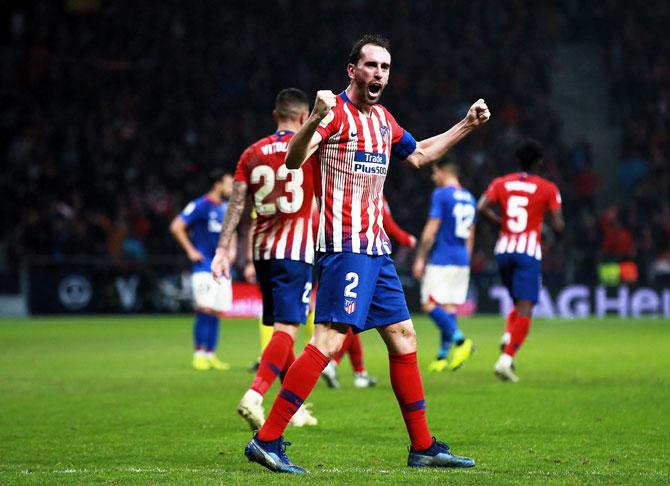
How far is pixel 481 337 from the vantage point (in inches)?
683

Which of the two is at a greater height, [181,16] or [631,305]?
[181,16]

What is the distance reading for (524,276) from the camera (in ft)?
36.8

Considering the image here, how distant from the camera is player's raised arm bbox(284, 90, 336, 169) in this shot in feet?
17.7

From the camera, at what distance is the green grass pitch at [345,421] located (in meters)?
5.81

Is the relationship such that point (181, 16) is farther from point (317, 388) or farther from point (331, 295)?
point (331, 295)

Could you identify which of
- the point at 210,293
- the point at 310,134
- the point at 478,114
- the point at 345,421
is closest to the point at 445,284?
the point at 210,293

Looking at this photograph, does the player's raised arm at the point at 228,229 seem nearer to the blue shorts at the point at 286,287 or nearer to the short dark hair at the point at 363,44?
the blue shorts at the point at 286,287

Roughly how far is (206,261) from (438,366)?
3.04 m

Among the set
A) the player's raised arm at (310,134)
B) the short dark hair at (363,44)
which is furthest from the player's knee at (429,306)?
the player's raised arm at (310,134)

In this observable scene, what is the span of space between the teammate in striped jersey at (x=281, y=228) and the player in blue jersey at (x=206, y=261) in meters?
5.00

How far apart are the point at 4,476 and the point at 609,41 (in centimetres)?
2807

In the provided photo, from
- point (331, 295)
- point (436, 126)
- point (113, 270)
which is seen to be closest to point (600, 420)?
point (331, 295)

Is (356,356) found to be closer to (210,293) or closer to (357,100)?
(210,293)

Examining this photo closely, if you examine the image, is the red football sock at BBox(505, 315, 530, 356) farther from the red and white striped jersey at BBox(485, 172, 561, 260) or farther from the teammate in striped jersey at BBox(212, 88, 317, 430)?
the teammate in striped jersey at BBox(212, 88, 317, 430)
